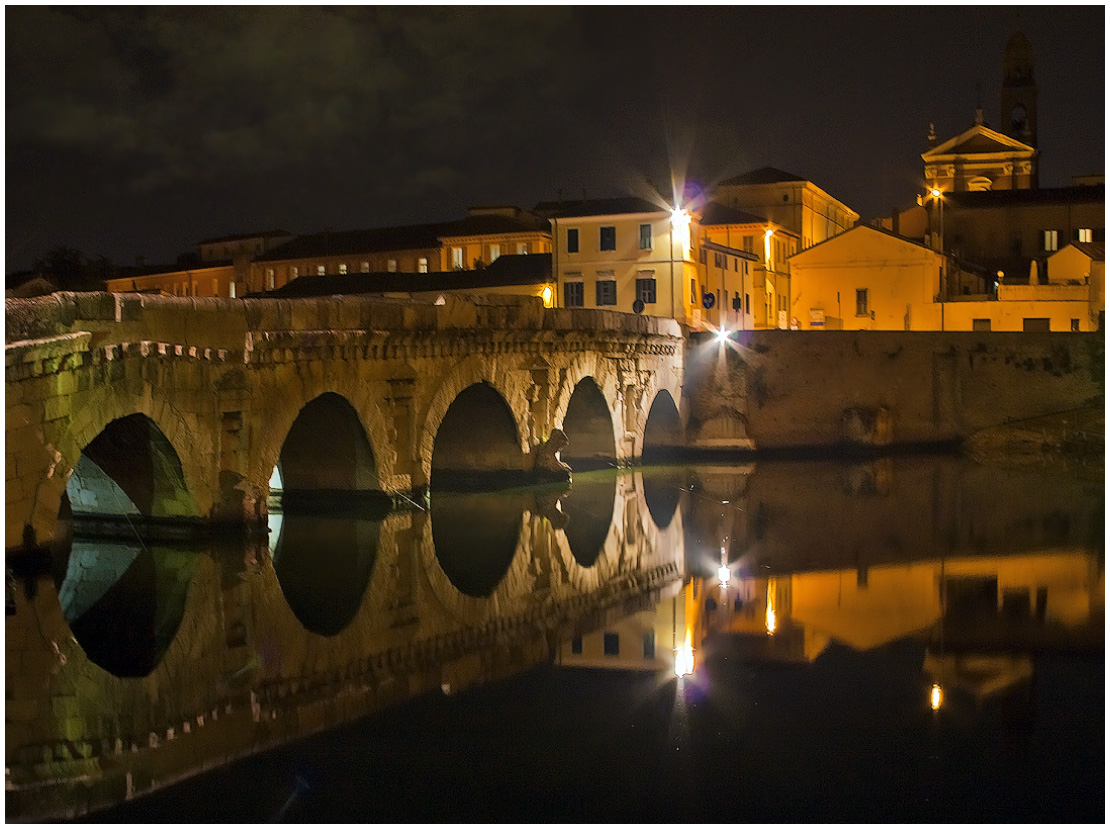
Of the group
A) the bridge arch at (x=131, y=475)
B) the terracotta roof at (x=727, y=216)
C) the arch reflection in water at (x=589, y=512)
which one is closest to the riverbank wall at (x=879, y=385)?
the arch reflection in water at (x=589, y=512)

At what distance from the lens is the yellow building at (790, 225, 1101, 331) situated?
5075 cm

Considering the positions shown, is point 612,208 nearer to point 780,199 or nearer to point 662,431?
point 662,431

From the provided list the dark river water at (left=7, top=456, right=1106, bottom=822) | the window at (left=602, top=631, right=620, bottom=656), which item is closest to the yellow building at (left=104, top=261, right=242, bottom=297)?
the dark river water at (left=7, top=456, right=1106, bottom=822)

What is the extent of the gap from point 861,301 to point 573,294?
13.9 metres

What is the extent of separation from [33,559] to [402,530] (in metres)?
7.44

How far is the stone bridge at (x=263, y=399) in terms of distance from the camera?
16859mm

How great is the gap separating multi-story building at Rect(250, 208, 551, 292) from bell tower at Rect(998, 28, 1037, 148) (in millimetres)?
34305

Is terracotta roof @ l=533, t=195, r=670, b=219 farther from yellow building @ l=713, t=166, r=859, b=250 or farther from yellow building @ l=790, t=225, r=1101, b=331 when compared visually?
yellow building @ l=713, t=166, r=859, b=250

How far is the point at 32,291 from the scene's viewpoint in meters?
39.5

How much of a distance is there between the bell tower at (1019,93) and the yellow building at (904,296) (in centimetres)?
2826

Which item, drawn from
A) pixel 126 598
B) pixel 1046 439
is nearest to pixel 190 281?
pixel 1046 439

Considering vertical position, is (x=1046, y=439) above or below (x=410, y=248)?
below

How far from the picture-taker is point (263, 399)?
21.2m

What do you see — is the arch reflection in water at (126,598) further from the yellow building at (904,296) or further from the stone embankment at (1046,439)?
the yellow building at (904,296)
